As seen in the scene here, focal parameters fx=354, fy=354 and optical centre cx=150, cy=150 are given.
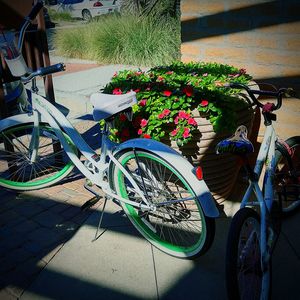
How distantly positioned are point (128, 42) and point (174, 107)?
23.9 ft

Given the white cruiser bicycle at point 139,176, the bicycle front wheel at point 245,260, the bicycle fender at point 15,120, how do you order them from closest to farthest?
the bicycle front wheel at point 245,260
the white cruiser bicycle at point 139,176
the bicycle fender at point 15,120

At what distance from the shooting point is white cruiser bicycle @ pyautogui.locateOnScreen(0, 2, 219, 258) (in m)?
2.38

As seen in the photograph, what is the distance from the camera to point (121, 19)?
10.7 metres

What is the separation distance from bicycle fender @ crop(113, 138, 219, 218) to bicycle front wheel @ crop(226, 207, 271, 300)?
9.8 inches

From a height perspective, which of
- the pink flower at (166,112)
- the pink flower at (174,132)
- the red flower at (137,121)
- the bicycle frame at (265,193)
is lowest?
the bicycle frame at (265,193)

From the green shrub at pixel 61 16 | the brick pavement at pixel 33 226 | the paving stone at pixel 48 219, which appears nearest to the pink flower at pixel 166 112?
the brick pavement at pixel 33 226

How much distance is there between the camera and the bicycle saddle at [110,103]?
8.37ft

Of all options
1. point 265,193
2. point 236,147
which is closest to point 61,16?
point 265,193

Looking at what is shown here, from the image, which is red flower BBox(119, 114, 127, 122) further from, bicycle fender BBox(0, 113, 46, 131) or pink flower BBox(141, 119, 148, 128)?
bicycle fender BBox(0, 113, 46, 131)

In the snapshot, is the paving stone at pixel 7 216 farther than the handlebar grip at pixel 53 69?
Yes

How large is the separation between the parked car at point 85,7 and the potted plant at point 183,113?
18.0 metres

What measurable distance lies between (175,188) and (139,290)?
0.88m

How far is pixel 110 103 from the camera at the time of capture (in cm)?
258

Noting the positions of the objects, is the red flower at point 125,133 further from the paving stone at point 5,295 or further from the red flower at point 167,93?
the paving stone at point 5,295
